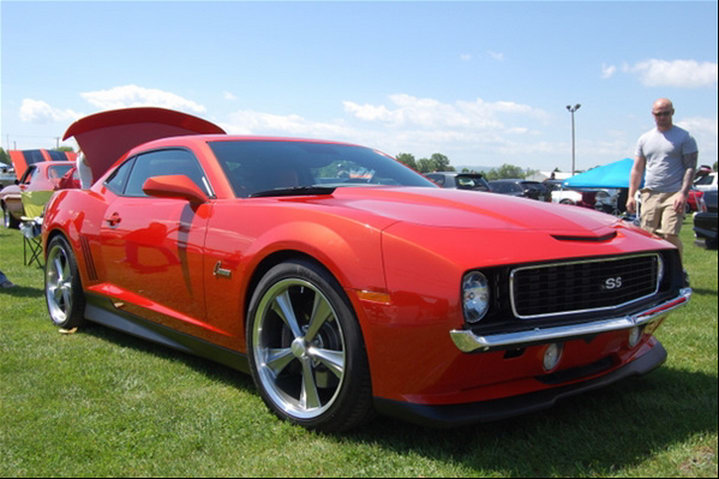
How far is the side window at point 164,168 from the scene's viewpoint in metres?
3.53

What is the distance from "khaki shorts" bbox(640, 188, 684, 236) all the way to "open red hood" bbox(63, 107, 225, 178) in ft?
13.3

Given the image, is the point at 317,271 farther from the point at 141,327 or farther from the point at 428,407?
the point at 141,327

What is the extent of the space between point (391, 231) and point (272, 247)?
625 millimetres

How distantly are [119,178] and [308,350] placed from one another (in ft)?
7.67

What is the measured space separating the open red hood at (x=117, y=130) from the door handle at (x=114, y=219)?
1.80m

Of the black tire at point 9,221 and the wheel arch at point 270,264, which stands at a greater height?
the wheel arch at point 270,264

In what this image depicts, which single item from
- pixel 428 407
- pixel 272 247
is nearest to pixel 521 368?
pixel 428 407

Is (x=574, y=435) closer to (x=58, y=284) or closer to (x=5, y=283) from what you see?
(x=58, y=284)

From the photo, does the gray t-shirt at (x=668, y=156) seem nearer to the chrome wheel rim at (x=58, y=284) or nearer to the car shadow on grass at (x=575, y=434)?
the car shadow on grass at (x=575, y=434)

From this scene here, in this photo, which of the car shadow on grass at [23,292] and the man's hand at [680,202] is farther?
the car shadow on grass at [23,292]

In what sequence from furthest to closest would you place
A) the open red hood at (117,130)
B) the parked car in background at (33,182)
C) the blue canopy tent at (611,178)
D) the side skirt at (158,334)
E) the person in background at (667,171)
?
the blue canopy tent at (611,178) < the parked car in background at (33,182) < the person in background at (667,171) < the open red hood at (117,130) < the side skirt at (158,334)

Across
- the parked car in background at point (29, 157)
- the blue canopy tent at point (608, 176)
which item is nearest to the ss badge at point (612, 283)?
the blue canopy tent at point (608, 176)

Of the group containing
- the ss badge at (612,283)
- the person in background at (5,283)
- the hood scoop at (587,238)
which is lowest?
the person in background at (5,283)

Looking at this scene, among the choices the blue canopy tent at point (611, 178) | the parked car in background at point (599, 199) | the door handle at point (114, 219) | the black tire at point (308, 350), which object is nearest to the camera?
the black tire at point (308, 350)
